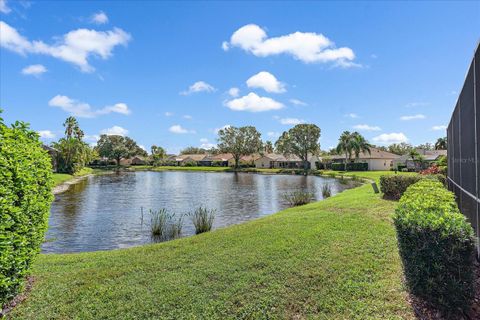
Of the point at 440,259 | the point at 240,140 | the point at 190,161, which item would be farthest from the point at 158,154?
the point at 440,259

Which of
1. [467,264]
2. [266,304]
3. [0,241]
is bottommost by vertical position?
[266,304]

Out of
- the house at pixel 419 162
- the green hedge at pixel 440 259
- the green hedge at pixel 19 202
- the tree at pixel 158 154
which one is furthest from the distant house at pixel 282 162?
the green hedge at pixel 19 202

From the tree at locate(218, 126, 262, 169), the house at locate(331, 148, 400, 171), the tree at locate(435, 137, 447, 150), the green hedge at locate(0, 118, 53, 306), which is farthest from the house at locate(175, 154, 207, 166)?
the green hedge at locate(0, 118, 53, 306)

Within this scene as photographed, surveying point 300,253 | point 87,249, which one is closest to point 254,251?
point 300,253

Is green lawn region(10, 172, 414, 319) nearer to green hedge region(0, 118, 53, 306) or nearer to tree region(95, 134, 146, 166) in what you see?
green hedge region(0, 118, 53, 306)

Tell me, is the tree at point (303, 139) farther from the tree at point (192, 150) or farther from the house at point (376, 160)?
the tree at point (192, 150)

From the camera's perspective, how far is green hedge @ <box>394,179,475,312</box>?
388 centimetres

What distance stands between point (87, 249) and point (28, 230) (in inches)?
251

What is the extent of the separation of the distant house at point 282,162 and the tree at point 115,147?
40495mm

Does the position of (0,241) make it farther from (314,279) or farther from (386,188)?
(386,188)

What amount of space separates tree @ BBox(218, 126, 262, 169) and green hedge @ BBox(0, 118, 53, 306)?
73.7 meters

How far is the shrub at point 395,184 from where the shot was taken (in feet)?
49.0

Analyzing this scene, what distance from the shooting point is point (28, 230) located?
5312mm

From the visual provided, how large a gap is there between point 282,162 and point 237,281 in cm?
7786
